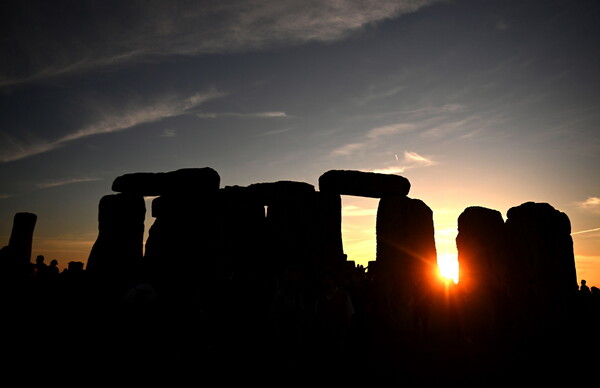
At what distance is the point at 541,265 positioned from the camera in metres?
11.1

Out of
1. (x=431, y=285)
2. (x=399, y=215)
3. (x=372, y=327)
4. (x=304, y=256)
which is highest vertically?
(x=399, y=215)

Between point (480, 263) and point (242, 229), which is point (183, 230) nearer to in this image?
point (242, 229)

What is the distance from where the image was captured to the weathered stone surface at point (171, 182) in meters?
15.1

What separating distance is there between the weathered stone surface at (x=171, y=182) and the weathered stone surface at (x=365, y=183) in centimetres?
398

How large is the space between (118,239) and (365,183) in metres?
8.17

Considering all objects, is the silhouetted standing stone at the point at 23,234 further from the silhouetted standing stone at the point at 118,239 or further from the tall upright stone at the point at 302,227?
the tall upright stone at the point at 302,227

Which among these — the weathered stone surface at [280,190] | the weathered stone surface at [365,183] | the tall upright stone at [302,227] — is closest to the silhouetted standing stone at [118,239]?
the weathered stone surface at [280,190]

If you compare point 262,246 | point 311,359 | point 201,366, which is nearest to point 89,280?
point 262,246

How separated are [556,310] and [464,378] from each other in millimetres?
5284

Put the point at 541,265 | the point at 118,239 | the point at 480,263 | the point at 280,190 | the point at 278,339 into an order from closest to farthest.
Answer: the point at 278,339 < the point at 541,265 < the point at 480,263 < the point at 118,239 < the point at 280,190

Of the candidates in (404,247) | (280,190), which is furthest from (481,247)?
(280,190)

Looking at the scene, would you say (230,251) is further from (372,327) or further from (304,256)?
(372,327)

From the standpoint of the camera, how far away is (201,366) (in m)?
7.37

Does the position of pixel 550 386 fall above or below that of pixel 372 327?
below
